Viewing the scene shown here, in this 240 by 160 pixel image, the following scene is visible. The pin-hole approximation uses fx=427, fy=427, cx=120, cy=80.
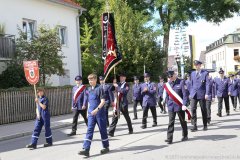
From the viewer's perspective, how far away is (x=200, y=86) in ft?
40.3

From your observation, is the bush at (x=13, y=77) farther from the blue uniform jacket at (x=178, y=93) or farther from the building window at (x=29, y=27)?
the blue uniform jacket at (x=178, y=93)

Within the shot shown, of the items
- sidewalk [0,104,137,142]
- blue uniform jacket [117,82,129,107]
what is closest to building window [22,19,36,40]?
sidewalk [0,104,137,142]

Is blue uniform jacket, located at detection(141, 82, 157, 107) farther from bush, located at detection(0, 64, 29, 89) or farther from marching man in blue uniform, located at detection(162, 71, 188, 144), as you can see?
bush, located at detection(0, 64, 29, 89)

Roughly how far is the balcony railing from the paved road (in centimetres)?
918

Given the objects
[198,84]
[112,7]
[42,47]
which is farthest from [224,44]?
[198,84]

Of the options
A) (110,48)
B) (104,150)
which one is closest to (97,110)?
(104,150)

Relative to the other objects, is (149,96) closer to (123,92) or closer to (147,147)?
(123,92)

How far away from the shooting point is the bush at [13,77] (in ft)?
68.0

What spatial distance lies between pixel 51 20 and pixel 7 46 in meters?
5.55

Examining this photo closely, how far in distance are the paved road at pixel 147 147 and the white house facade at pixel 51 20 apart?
36.5ft

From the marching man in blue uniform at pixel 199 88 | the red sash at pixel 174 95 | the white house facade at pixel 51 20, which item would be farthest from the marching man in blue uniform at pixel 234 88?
the white house facade at pixel 51 20

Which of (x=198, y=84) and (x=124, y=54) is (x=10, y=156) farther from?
(x=124, y=54)

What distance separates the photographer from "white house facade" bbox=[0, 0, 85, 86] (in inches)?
905

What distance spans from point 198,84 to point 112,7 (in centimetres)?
1986
